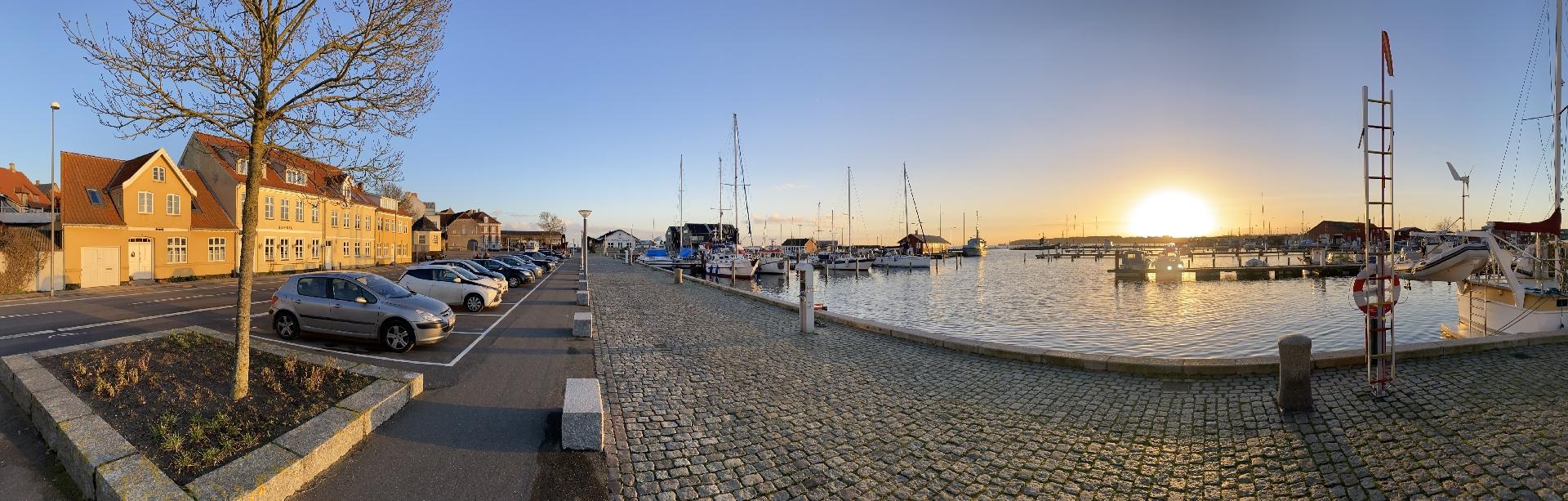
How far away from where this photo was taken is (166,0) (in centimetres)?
638

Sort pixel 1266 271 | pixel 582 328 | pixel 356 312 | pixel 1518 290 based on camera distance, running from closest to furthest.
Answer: pixel 356 312 → pixel 582 328 → pixel 1518 290 → pixel 1266 271

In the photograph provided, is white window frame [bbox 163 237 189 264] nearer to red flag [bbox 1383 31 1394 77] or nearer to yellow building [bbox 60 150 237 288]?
yellow building [bbox 60 150 237 288]

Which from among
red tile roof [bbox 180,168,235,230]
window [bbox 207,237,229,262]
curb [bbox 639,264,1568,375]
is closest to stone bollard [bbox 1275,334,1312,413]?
curb [bbox 639,264,1568,375]

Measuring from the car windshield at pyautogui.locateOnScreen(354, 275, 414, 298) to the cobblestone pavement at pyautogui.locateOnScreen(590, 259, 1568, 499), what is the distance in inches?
207

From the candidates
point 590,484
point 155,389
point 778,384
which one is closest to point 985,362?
point 778,384

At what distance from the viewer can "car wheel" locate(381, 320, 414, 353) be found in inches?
445

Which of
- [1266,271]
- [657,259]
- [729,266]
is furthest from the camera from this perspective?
[657,259]

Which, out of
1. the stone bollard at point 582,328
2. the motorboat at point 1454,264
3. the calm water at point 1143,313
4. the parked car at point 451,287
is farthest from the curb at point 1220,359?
the parked car at point 451,287

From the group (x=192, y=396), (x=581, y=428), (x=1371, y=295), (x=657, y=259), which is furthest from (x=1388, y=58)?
(x=657, y=259)

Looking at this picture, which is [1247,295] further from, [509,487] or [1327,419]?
[509,487]

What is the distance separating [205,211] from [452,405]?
38161 mm

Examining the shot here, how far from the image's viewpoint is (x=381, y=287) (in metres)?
12.6

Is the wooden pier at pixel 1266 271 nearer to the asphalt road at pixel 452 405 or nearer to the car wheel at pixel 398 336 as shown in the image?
the asphalt road at pixel 452 405

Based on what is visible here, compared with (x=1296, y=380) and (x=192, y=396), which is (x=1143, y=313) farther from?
(x=192, y=396)
